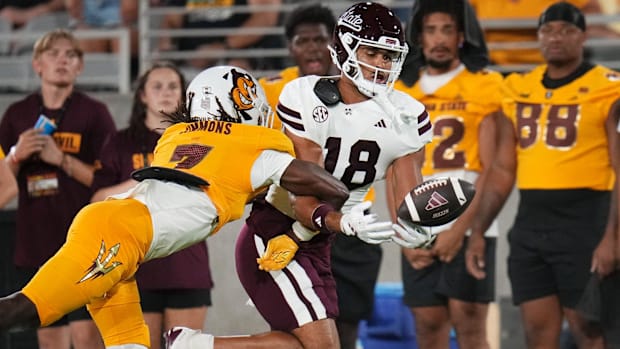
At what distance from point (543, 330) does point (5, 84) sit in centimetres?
422

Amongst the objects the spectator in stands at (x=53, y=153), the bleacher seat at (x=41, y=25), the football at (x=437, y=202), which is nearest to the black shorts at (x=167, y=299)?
the spectator in stands at (x=53, y=153)

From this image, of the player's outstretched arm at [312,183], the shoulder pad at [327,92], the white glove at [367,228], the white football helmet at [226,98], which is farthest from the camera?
the shoulder pad at [327,92]

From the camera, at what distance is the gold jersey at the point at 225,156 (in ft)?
16.7

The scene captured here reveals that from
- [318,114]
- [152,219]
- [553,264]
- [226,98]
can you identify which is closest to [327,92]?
[318,114]

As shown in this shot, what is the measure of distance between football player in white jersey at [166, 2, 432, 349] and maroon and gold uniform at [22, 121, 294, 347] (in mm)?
227

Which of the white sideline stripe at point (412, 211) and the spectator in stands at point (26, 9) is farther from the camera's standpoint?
the spectator in stands at point (26, 9)

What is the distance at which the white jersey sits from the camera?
5.32 meters

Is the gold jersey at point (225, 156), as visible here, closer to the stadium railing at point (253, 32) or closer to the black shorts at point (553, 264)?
the black shorts at point (553, 264)

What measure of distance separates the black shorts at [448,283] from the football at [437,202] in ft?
5.48

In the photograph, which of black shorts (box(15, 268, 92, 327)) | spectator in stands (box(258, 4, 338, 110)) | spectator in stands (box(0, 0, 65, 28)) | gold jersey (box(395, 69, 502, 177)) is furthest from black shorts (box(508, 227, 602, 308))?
spectator in stands (box(0, 0, 65, 28))

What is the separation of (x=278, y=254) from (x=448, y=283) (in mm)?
1493

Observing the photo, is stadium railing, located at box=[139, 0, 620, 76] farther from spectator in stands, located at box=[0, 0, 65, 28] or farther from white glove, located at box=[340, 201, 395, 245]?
white glove, located at box=[340, 201, 395, 245]

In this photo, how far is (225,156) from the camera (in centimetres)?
509

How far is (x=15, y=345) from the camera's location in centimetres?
789
